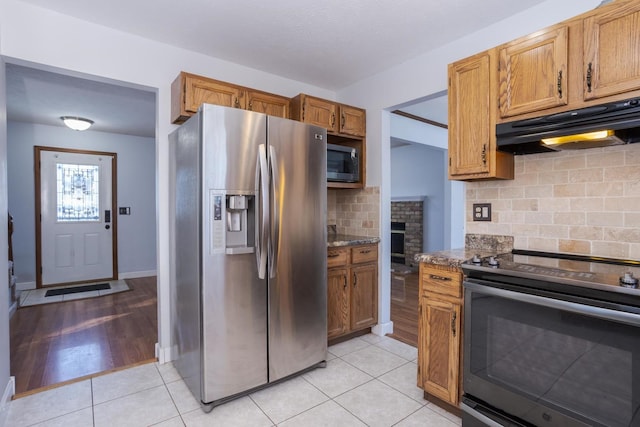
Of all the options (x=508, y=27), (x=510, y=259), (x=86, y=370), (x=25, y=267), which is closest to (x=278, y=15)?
(x=508, y=27)

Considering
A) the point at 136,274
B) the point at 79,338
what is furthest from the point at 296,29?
the point at 136,274

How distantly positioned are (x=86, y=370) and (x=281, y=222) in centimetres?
195

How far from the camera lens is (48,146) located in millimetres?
4988

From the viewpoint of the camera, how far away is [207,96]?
2.56m

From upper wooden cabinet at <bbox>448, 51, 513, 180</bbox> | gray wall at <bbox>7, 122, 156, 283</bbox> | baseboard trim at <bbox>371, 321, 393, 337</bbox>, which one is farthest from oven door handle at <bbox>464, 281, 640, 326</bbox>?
gray wall at <bbox>7, 122, 156, 283</bbox>

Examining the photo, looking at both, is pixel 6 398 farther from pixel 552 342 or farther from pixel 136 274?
pixel 136 274

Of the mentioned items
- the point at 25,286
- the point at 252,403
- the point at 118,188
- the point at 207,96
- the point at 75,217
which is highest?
the point at 207,96

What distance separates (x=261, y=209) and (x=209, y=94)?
1.14m

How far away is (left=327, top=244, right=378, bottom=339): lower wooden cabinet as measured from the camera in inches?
115

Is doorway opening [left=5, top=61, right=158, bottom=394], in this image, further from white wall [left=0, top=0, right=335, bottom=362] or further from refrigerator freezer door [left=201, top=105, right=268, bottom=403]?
refrigerator freezer door [left=201, top=105, right=268, bottom=403]

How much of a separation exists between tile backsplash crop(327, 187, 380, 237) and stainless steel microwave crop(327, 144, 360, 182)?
24 cm

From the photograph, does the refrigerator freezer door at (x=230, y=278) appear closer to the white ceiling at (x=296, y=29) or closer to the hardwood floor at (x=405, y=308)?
the white ceiling at (x=296, y=29)

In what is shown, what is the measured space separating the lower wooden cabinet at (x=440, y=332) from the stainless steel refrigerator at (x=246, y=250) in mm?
770

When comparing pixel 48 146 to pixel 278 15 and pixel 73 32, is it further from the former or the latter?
pixel 278 15
